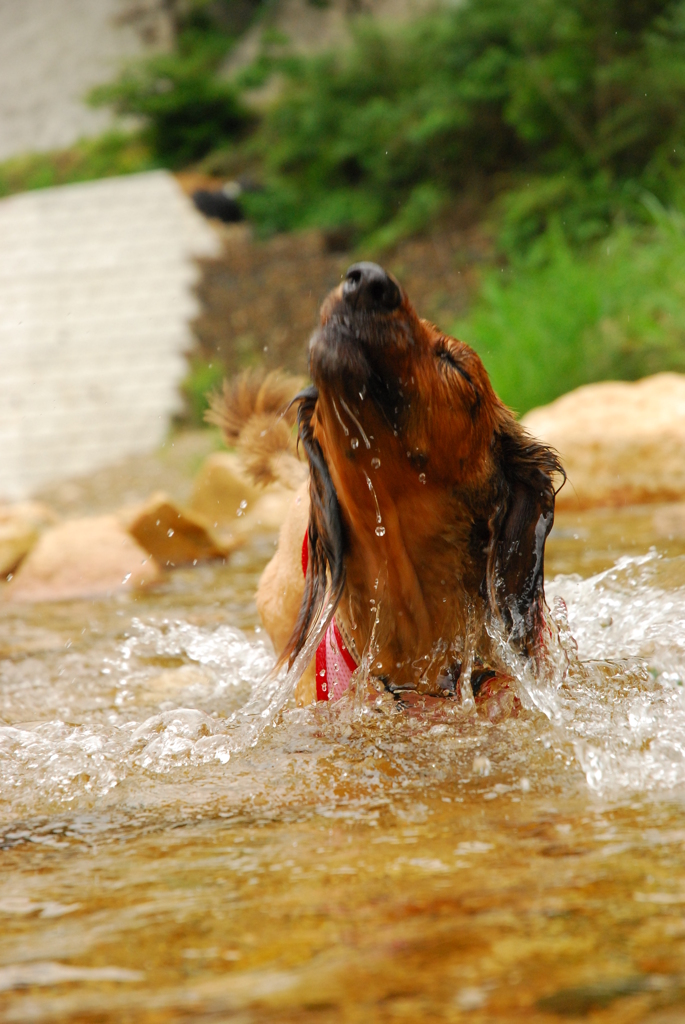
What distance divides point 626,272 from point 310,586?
240 inches

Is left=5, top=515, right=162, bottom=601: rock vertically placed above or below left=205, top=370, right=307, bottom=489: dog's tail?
below

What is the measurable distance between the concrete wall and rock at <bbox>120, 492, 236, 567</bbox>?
17.2 meters

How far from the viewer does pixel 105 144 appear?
19141 mm

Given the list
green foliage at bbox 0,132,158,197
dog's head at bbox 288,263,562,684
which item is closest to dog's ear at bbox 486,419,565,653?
dog's head at bbox 288,263,562,684

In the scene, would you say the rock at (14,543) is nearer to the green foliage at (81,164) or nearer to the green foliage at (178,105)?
the green foliage at (81,164)

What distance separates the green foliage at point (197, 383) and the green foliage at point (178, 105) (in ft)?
24.2

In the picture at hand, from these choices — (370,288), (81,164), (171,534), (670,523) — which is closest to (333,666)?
(370,288)

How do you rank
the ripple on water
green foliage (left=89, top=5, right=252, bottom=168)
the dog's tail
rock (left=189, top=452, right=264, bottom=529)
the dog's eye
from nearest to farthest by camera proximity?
the ripple on water < the dog's eye < the dog's tail < rock (left=189, top=452, right=264, bottom=529) < green foliage (left=89, top=5, right=252, bottom=168)

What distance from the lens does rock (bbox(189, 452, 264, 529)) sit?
22.8ft

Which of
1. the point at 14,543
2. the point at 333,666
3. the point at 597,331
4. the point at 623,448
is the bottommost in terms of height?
the point at 333,666

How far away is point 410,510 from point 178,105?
694 inches

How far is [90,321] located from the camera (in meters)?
12.9

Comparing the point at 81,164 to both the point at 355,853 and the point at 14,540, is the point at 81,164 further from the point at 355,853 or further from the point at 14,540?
the point at 355,853

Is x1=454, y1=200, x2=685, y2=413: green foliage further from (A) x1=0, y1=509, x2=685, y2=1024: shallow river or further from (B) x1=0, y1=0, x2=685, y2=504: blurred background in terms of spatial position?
(A) x1=0, y1=509, x2=685, y2=1024: shallow river
